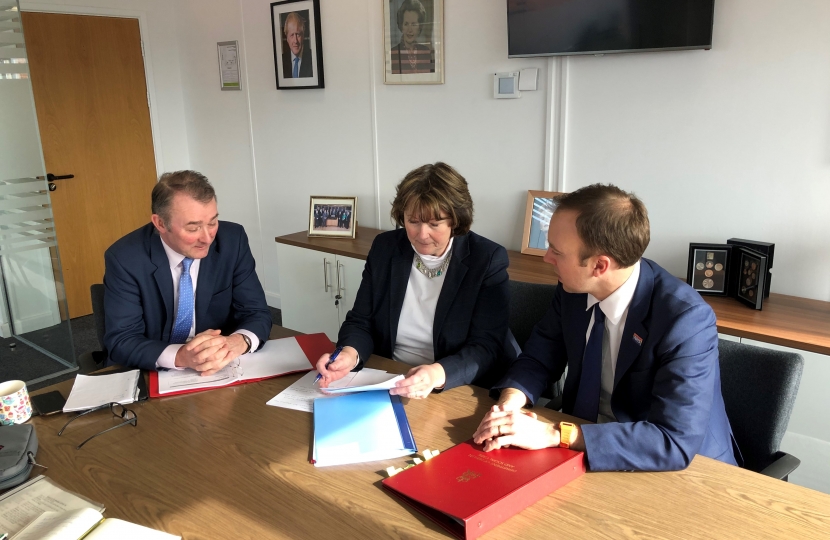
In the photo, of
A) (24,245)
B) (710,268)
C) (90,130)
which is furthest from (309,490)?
(90,130)

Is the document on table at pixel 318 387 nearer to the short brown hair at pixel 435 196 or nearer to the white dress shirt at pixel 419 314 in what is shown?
the white dress shirt at pixel 419 314

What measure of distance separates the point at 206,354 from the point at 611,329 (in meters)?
1.10

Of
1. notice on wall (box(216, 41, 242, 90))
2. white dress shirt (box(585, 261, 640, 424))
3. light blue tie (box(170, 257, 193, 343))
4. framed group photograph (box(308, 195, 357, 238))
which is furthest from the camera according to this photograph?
notice on wall (box(216, 41, 242, 90))

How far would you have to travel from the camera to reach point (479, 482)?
125 cm

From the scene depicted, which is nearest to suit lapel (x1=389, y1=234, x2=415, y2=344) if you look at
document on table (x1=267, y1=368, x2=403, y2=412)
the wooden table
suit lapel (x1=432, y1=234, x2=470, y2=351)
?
suit lapel (x1=432, y1=234, x2=470, y2=351)

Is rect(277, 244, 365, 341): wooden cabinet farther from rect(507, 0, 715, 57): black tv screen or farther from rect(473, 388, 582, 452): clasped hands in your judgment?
rect(473, 388, 582, 452): clasped hands

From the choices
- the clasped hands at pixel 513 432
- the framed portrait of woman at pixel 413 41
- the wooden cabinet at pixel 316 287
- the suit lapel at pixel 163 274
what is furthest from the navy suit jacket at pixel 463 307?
the framed portrait of woman at pixel 413 41

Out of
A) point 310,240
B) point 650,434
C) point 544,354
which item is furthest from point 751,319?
point 310,240

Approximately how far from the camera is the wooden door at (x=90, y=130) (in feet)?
14.7

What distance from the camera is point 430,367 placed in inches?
66.7

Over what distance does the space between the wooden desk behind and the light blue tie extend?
1.89 feet

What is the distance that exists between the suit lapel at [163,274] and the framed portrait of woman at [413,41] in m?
1.95

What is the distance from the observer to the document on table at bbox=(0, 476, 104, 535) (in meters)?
1.23

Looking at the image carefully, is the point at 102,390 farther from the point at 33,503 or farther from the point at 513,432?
the point at 513,432
